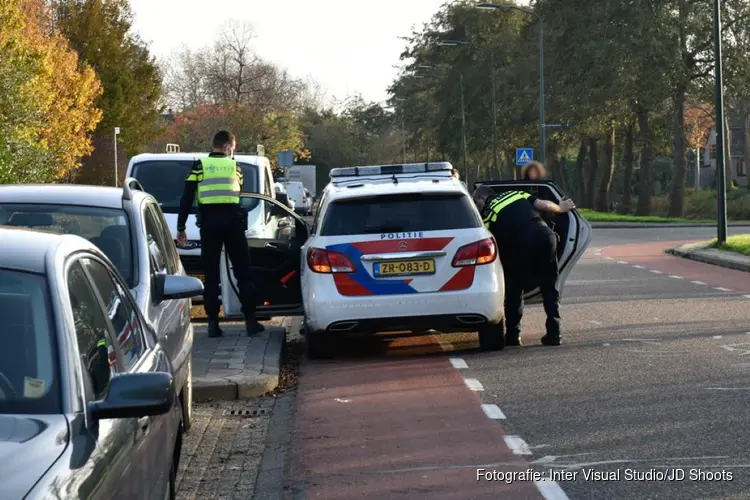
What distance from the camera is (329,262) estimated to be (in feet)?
39.7

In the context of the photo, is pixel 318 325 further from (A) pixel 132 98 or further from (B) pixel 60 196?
(A) pixel 132 98

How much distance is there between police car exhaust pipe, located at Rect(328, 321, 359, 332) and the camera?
1209 centimetres

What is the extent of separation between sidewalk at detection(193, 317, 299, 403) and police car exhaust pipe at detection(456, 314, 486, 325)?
1656 millimetres

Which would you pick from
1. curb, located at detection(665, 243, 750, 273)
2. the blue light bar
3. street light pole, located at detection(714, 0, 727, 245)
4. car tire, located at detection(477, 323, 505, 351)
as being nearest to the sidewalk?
the blue light bar

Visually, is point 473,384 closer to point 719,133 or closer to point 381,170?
point 381,170

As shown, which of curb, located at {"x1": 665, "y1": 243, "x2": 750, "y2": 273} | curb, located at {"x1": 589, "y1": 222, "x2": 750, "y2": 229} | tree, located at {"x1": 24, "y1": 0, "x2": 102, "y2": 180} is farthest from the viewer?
curb, located at {"x1": 589, "y1": 222, "x2": 750, "y2": 229}

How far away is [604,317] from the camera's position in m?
16.0

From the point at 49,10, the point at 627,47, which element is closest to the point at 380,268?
the point at 627,47

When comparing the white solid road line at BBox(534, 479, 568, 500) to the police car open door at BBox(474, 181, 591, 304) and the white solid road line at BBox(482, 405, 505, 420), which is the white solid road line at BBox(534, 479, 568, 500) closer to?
the white solid road line at BBox(482, 405, 505, 420)

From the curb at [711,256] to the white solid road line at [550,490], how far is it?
58.6 feet

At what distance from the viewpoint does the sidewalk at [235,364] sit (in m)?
10.6

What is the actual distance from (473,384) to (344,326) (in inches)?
69.4

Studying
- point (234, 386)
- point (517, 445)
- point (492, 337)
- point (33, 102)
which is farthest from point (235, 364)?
point (33, 102)

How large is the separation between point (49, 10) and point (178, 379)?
59.1 meters
